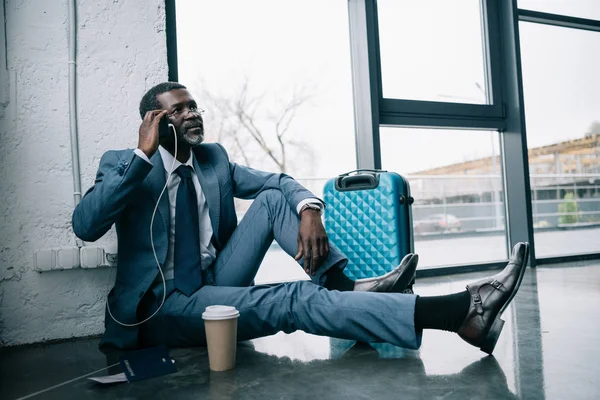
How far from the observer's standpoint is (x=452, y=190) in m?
3.73

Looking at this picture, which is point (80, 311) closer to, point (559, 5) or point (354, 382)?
point (354, 382)

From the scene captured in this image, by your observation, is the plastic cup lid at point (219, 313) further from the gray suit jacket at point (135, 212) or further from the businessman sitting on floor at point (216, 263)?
the gray suit jacket at point (135, 212)

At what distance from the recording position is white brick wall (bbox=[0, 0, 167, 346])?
6.03ft

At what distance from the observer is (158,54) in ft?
6.85

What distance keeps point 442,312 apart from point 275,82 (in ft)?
6.54

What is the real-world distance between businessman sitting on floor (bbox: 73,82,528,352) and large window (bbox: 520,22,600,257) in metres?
2.75

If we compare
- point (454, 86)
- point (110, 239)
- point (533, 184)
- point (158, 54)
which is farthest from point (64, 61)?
point (533, 184)

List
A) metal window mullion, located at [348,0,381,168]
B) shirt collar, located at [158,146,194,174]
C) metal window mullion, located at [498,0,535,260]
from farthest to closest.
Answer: metal window mullion, located at [498,0,535,260], metal window mullion, located at [348,0,381,168], shirt collar, located at [158,146,194,174]

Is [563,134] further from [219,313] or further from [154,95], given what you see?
[219,313]

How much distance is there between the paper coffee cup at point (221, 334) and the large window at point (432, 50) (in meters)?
2.26

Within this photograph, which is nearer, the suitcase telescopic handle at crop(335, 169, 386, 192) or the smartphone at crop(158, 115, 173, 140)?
the smartphone at crop(158, 115, 173, 140)

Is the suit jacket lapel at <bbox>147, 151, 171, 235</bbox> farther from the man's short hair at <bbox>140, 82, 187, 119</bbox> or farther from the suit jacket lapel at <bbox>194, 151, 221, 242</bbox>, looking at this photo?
the man's short hair at <bbox>140, 82, 187, 119</bbox>

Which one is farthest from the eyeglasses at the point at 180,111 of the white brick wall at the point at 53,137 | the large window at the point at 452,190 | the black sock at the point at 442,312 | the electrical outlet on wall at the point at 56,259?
the large window at the point at 452,190

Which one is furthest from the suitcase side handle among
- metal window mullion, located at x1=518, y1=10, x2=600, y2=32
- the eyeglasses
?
metal window mullion, located at x1=518, y1=10, x2=600, y2=32
